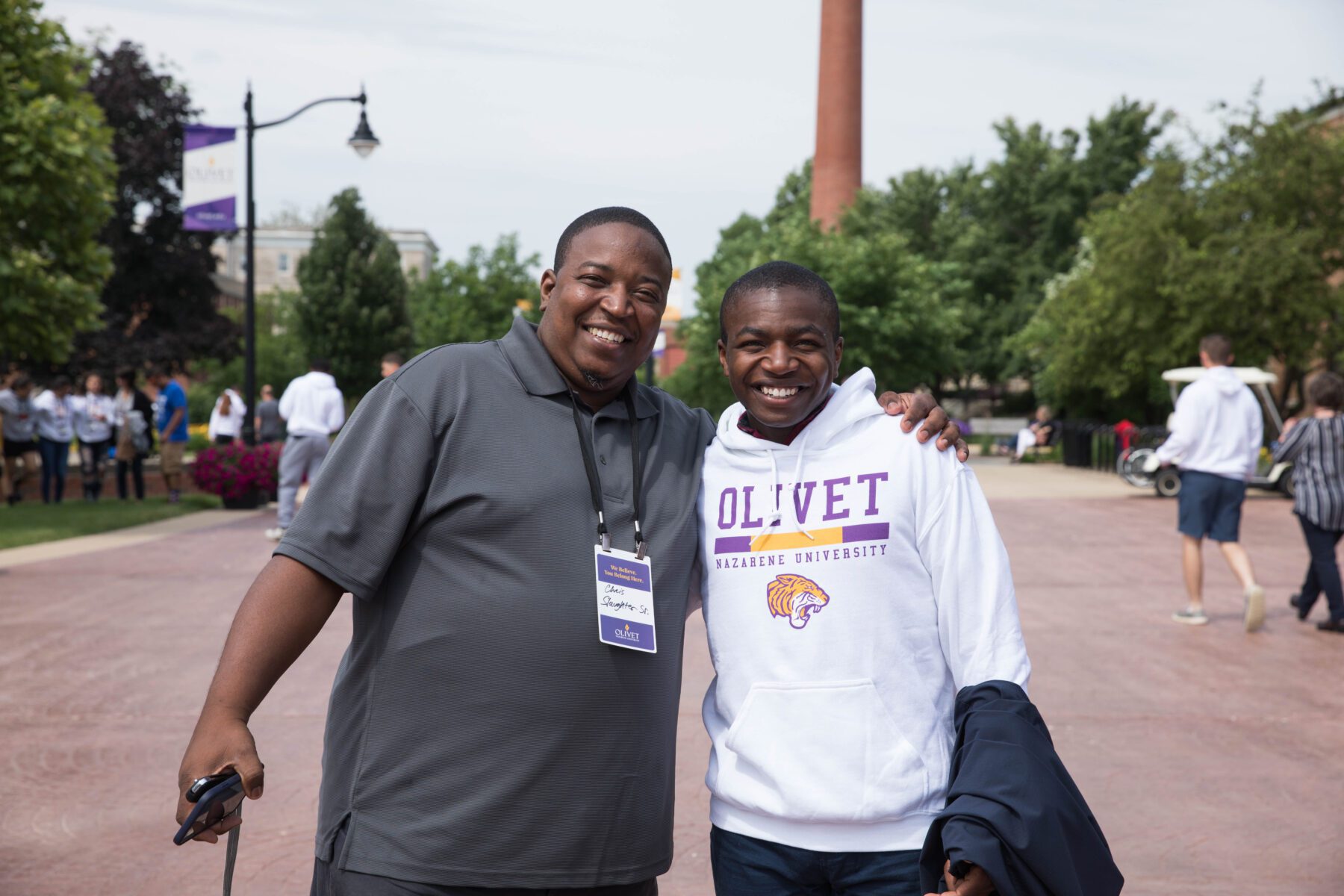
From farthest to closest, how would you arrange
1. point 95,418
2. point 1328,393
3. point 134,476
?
point 134,476 < point 95,418 < point 1328,393

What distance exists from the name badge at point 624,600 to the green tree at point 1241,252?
1019 inches

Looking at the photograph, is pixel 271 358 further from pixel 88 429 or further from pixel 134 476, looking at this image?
pixel 88 429

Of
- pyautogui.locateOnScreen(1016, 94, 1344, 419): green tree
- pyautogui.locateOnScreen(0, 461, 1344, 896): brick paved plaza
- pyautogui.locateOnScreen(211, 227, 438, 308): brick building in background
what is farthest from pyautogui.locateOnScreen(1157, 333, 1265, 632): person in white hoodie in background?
pyautogui.locateOnScreen(211, 227, 438, 308): brick building in background

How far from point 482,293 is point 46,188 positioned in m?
33.5

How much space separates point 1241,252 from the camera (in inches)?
1051

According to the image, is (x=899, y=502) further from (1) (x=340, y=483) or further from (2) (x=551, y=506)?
(1) (x=340, y=483)

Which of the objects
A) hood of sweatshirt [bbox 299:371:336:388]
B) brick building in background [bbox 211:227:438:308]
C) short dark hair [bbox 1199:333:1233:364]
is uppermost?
brick building in background [bbox 211:227:438:308]

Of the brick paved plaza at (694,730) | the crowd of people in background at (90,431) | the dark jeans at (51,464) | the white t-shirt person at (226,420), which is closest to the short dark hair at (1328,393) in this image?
the brick paved plaza at (694,730)

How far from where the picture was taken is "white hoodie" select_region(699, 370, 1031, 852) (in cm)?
232

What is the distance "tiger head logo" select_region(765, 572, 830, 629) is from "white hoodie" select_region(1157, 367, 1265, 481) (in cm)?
735

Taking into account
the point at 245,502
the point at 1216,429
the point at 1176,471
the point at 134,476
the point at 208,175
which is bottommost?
the point at 245,502

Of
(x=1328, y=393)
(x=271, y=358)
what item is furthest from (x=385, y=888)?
(x=271, y=358)

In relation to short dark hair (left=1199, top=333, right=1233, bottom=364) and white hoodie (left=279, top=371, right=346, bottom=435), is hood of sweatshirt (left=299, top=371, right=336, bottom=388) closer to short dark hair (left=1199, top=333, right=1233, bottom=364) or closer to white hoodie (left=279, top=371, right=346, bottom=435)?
white hoodie (left=279, top=371, right=346, bottom=435)

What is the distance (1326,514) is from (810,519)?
7992 millimetres
